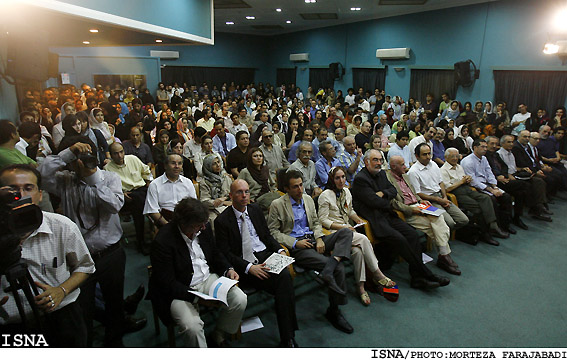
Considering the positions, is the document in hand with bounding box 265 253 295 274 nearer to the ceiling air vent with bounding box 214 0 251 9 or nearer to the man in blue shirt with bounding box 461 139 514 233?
the man in blue shirt with bounding box 461 139 514 233

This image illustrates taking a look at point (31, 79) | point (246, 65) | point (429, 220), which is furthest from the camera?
point (246, 65)

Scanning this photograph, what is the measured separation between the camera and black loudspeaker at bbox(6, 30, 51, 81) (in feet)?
12.8

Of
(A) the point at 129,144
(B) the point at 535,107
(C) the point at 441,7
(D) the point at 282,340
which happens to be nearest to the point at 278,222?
(D) the point at 282,340

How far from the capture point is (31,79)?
13.8 ft

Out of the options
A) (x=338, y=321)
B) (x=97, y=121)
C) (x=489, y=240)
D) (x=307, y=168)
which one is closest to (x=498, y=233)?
(x=489, y=240)

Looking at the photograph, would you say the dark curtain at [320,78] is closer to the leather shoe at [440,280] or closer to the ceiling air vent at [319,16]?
the ceiling air vent at [319,16]

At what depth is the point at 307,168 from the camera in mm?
4102

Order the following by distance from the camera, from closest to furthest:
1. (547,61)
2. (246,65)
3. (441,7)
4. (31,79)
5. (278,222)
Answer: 1. (278,222)
2. (31,79)
3. (547,61)
4. (441,7)
5. (246,65)

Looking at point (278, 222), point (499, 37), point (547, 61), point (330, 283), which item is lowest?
point (330, 283)

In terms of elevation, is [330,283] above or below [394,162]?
below

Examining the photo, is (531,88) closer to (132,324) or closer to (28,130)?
(132,324)

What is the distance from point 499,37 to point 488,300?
8153mm

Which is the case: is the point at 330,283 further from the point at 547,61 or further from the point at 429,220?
the point at 547,61

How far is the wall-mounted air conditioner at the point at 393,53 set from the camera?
34.9ft
